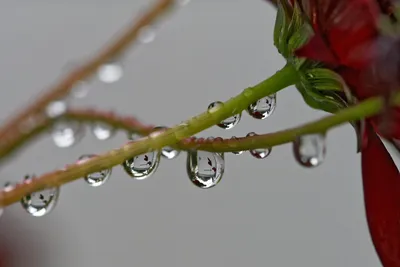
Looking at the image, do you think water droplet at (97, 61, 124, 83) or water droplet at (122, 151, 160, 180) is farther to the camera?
water droplet at (97, 61, 124, 83)

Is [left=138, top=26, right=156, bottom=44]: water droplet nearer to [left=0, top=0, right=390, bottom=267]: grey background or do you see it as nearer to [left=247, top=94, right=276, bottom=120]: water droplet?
[left=247, top=94, right=276, bottom=120]: water droplet

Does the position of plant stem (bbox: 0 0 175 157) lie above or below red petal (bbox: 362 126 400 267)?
above

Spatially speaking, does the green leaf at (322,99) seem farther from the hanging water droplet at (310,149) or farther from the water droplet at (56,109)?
the water droplet at (56,109)

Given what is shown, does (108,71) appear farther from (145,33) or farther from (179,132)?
(179,132)

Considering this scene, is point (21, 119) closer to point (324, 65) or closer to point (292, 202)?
point (324, 65)

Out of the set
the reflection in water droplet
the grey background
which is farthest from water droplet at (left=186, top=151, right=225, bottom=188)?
the grey background

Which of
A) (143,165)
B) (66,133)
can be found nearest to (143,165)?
(143,165)
